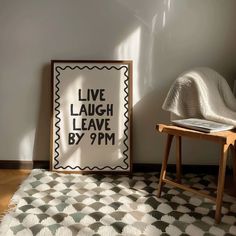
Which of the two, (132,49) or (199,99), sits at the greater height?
(132,49)

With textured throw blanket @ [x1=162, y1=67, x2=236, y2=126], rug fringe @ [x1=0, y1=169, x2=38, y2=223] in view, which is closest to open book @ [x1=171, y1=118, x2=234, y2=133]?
textured throw blanket @ [x1=162, y1=67, x2=236, y2=126]

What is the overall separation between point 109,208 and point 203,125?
0.70 meters

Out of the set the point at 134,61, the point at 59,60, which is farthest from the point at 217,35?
the point at 59,60

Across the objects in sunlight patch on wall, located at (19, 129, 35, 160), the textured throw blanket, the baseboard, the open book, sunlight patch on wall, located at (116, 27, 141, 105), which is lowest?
the baseboard

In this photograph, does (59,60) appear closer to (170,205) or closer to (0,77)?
(0,77)

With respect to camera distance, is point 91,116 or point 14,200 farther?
point 91,116

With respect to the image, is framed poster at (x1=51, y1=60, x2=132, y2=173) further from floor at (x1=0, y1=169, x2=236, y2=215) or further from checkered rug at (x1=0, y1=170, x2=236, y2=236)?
floor at (x1=0, y1=169, x2=236, y2=215)

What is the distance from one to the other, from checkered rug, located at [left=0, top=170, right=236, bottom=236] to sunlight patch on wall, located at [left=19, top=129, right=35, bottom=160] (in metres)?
0.19

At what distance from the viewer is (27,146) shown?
250 centimetres

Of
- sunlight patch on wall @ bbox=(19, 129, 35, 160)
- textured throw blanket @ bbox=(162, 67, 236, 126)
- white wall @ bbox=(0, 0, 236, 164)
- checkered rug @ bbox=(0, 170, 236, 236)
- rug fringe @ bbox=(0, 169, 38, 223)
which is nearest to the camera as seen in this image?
checkered rug @ bbox=(0, 170, 236, 236)

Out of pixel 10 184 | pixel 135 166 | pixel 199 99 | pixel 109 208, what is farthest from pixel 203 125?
pixel 10 184

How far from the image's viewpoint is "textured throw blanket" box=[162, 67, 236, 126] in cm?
198

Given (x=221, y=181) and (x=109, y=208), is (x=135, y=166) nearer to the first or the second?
(x=109, y=208)

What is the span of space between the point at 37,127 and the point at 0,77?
440 mm
